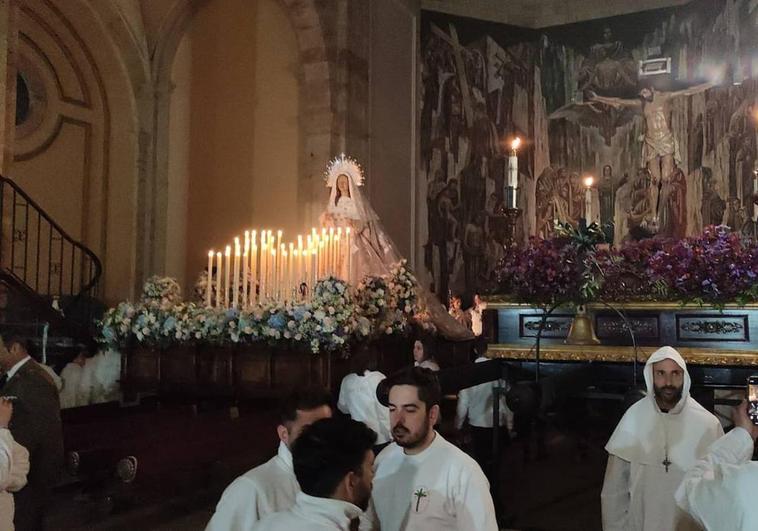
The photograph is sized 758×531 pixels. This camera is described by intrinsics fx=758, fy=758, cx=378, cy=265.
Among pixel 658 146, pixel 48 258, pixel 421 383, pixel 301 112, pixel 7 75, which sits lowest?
pixel 421 383

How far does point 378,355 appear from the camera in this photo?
8289mm

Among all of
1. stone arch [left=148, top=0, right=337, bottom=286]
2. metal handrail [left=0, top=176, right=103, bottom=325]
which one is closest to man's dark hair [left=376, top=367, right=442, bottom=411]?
stone arch [left=148, top=0, right=337, bottom=286]

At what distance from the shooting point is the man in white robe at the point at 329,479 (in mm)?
2383

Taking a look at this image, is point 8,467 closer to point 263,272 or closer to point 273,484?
point 273,484

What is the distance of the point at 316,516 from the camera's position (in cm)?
238

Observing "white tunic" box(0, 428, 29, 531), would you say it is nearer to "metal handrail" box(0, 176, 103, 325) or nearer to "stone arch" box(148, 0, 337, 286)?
"metal handrail" box(0, 176, 103, 325)

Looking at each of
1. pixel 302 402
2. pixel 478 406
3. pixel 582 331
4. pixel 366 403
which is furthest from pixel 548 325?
pixel 302 402

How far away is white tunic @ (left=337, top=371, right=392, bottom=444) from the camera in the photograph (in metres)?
6.69

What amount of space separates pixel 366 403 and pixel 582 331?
7.34 feet

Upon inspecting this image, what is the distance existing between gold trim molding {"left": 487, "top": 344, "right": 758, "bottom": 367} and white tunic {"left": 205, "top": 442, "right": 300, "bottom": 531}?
2626 mm

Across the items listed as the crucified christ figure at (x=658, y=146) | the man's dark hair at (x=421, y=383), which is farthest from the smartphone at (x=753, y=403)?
the crucified christ figure at (x=658, y=146)

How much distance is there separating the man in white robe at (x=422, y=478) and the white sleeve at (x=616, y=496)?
1.90 metres

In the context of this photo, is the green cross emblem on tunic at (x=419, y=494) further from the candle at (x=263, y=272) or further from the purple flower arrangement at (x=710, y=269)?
the candle at (x=263, y=272)

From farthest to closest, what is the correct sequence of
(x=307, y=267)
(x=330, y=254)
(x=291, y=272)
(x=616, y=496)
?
1. (x=330, y=254)
2. (x=307, y=267)
3. (x=291, y=272)
4. (x=616, y=496)
